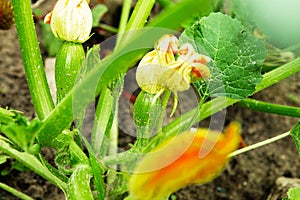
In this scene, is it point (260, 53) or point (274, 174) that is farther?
point (274, 174)

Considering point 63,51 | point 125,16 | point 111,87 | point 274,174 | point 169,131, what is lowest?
point 274,174

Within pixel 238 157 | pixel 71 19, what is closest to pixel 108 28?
pixel 238 157

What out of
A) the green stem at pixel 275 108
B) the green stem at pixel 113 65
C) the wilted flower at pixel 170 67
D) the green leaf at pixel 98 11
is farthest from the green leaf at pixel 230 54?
the green leaf at pixel 98 11

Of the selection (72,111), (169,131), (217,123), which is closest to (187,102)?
(217,123)

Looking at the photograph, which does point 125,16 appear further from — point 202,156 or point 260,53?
point 202,156

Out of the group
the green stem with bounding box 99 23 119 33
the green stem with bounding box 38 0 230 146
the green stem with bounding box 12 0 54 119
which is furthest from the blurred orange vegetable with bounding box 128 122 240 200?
the green stem with bounding box 99 23 119 33

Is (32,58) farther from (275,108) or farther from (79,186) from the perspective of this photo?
(275,108)

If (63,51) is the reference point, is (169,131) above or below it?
below

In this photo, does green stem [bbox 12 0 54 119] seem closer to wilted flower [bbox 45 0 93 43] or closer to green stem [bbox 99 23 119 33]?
wilted flower [bbox 45 0 93 43]
